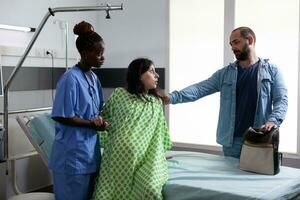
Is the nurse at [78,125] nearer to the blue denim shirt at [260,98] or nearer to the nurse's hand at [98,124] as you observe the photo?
the nurse's hand at [98,124]

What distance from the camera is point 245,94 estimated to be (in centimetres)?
246

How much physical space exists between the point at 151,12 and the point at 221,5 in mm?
796

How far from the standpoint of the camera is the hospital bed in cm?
176

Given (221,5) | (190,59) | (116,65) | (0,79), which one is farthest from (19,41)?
(221,5)

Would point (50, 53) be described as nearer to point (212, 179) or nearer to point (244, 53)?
point (244, 53)

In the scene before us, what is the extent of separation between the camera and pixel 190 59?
375 cm

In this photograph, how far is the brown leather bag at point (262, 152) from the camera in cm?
202

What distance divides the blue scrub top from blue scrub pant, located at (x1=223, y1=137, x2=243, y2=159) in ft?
3.39

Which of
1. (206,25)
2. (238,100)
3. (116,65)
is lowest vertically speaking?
(238,100)

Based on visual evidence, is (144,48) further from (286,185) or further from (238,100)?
(286,185)

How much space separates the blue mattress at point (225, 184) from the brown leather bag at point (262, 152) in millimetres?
49

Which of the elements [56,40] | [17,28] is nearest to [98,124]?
[17,28]

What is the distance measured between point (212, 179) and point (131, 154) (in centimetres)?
44

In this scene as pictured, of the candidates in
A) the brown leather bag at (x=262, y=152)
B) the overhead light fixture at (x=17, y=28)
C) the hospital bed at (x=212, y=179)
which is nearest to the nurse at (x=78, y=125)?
the hospital bed at (x=212, y=179)
